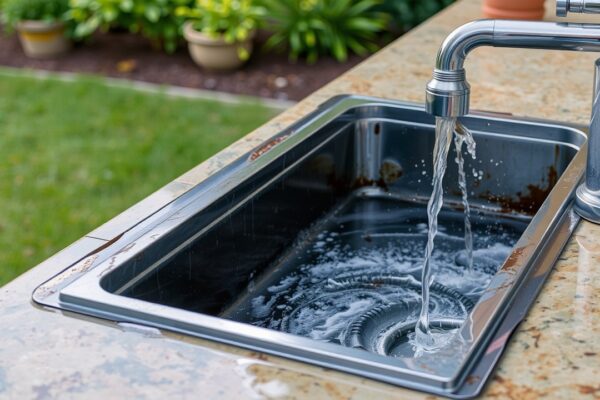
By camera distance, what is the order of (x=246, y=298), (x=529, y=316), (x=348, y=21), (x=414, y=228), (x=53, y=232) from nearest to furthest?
(x=529, y=316) < (x=246, y=298) < (x=414, y=228) < (x=53, y=232) < (x=348, y=21)

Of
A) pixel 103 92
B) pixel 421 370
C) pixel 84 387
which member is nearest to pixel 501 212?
pixel 421 370

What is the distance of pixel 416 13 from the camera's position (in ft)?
19.1

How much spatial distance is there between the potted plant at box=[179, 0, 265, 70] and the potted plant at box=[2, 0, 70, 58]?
90 centimetres

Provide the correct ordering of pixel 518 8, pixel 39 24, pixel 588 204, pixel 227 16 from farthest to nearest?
1. pixel 39 24
2. pixel 227 16
3. pixel 518 8
4. pixel 588 204

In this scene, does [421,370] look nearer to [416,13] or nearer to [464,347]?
[464,347]

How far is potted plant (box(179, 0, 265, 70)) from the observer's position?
5.47 meters

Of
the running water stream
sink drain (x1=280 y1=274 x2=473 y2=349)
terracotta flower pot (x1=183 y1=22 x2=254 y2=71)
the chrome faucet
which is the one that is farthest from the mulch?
the chrome faucet

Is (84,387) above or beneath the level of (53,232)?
above

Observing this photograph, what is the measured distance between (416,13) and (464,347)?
4.92m

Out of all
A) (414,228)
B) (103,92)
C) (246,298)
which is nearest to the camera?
(246,298)

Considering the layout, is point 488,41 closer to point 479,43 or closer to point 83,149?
point 479,43

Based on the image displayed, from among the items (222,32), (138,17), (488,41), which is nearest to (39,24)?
(138,17)

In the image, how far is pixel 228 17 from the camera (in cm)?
551

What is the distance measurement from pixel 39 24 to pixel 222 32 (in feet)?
3.96
